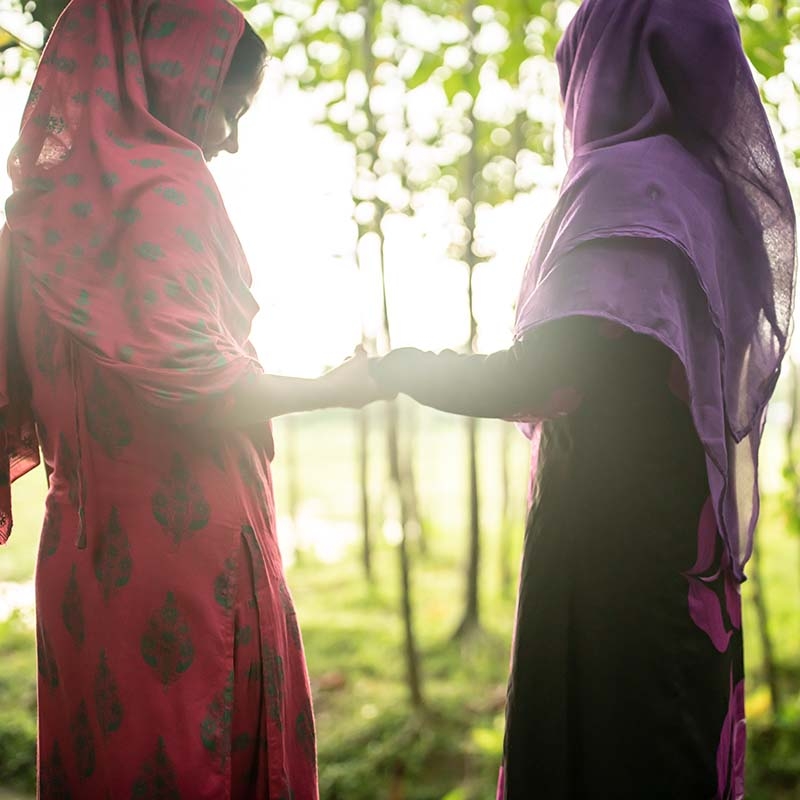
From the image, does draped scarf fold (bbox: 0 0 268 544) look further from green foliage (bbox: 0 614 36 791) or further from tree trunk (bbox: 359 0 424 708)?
green foliage (bbox: 0 614 36 791)

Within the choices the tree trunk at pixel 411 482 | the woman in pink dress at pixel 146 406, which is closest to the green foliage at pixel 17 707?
the woman in pink dress at pixel 146 406

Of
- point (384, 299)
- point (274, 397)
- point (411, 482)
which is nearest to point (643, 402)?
point (274, 397)

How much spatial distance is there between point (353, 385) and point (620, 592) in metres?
0.52

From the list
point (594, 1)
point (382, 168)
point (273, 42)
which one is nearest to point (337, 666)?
point (382, 168)

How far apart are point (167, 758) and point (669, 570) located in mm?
815

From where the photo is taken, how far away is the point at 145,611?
1.28 meters

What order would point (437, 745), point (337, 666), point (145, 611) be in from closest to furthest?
point (145, 611), point (437, 745), point (337, 666)

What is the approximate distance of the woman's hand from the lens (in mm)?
1242

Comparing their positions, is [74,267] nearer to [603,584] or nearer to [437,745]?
[603,584]

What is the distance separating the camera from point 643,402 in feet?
4.07

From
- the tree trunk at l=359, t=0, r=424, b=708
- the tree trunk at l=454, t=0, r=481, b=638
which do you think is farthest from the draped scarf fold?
the tree trunk at l=454, t=0, r=481, b=638

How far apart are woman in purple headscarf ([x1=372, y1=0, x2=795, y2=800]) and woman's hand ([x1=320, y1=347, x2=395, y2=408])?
0.02 metres

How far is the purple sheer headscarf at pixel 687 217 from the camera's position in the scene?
1.14 metres

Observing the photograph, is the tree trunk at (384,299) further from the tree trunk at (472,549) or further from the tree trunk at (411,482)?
the tree trunk at (411,482)
